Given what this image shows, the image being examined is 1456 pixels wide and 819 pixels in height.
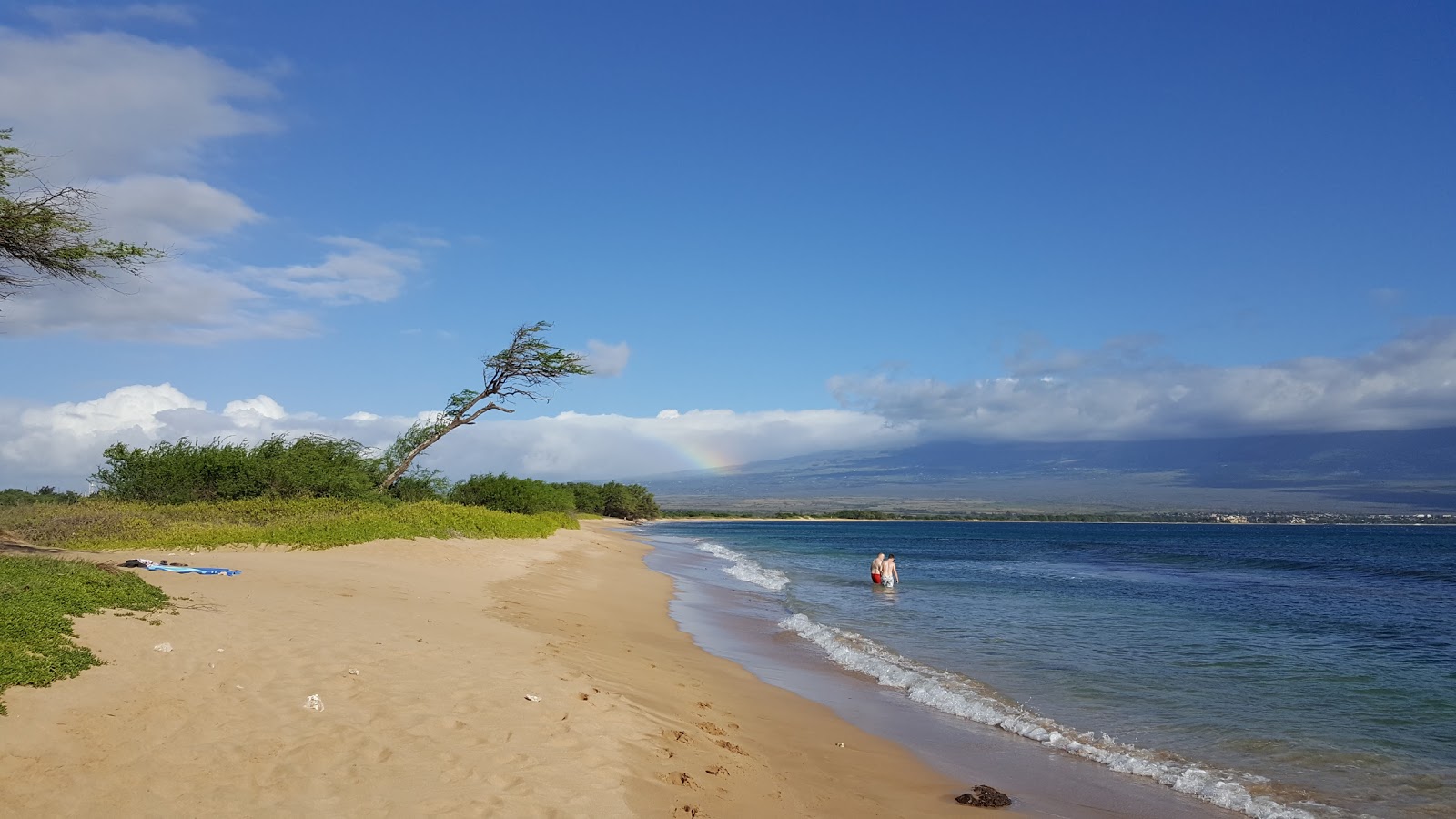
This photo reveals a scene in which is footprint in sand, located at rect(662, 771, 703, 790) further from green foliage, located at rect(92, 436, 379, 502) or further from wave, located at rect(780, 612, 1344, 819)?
green foliage, located at rect(92, 436, 379, 502)

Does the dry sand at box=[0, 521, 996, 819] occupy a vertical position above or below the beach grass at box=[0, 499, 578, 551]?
below

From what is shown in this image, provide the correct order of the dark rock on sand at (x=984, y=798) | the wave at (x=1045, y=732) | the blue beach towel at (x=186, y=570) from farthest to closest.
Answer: the blue beach towel at (x=186, y=570) < the wave at (x=1045, y=732) < the dark rock on sand at (x=984, y=798)

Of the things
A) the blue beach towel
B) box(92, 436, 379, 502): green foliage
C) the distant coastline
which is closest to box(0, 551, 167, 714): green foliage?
the blue beach towel

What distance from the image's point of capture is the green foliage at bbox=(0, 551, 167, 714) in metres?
6.75

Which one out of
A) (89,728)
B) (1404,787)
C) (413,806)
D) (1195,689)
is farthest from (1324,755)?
(89,728)

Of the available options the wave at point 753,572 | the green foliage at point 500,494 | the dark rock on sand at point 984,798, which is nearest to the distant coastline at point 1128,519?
the green foliage at point 500,494

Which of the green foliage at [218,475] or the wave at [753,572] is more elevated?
the green foliage at [218,475]

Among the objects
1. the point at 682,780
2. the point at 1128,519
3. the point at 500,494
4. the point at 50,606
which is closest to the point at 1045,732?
the point at 682,780

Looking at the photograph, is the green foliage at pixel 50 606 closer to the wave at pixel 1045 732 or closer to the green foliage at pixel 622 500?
the wave at pixel 1045 732

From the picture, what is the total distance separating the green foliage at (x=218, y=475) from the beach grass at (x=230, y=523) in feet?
4.80

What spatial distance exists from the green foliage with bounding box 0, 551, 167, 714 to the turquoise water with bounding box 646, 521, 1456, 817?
383 inches

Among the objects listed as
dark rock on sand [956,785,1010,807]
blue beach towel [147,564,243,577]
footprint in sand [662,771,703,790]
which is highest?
blue beach towel [147,564,243,577]

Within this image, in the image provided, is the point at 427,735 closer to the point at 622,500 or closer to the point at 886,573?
the point at 886,573

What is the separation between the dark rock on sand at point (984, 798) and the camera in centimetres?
728
